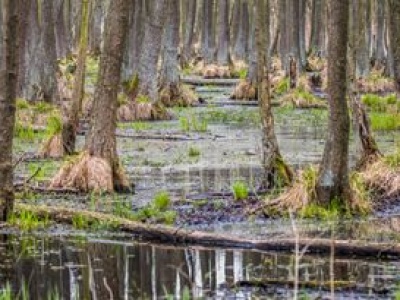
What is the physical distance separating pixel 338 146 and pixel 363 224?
2.77 feet

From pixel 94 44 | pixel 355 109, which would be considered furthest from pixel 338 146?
pixel 94 44

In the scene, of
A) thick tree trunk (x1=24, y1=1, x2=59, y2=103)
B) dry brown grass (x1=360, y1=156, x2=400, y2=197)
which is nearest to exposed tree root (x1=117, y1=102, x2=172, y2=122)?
thick tree trunk (x1=24, y1=1, x2=59, y2=103)

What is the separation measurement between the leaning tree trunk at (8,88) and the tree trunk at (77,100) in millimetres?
5077

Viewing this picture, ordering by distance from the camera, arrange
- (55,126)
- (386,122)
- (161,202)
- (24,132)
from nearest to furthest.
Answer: (161,202)
(55,126)
(24,132)
(386,122)

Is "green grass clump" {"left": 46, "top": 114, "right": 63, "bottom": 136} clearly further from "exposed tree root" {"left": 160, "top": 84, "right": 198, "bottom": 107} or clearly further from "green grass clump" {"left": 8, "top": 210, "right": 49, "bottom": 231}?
"exposed tree root" {"left": 160, "top": 84, "right": 198, "bottom": 107}

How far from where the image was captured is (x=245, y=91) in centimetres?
3069

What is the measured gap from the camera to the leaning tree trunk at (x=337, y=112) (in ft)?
32.8

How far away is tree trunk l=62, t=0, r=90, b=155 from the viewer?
1435cm

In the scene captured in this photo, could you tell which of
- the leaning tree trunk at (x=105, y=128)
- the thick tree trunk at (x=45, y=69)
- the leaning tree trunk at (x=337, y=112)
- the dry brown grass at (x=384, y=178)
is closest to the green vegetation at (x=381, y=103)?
the thick tree trunk at (x=45, y=69)

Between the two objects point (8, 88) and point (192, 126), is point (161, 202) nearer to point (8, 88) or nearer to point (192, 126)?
point (8, 88)

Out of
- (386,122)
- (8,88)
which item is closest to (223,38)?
(386,122)

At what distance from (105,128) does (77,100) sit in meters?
2.52

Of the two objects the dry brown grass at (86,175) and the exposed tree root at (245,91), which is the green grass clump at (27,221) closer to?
the dry brown grass at (86,175)

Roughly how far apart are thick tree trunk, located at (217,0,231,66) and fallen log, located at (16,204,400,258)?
36.4 meters
